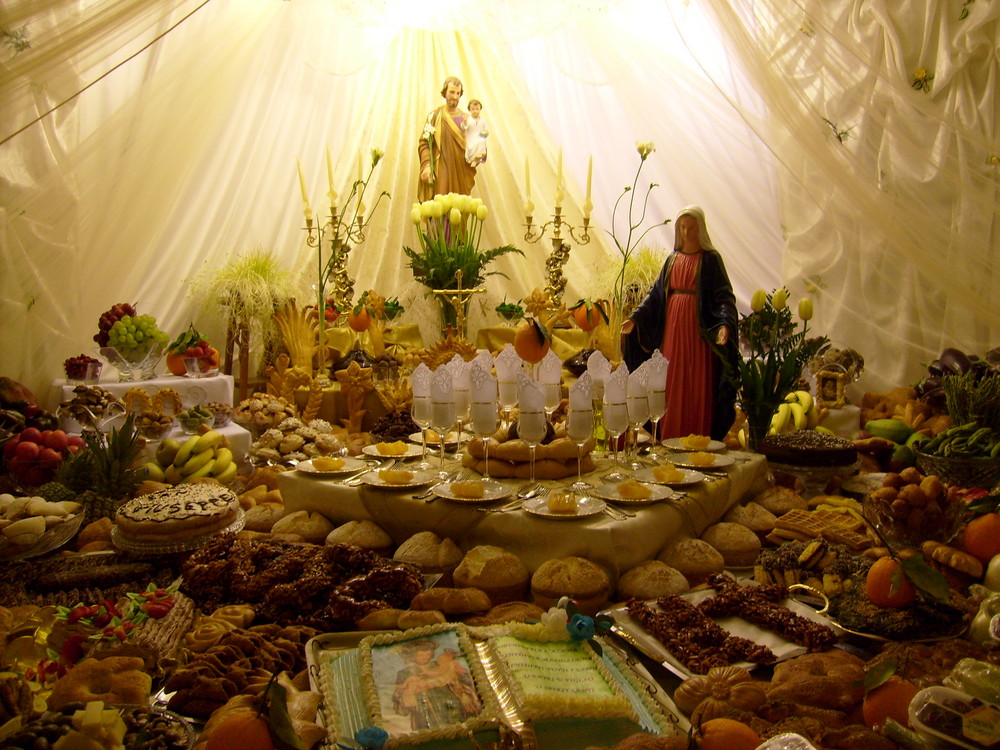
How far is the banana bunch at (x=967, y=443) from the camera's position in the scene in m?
3.47

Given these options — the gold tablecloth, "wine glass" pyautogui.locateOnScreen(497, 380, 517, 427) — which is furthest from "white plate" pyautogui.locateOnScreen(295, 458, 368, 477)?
"wine glass" pyautogui.locateOnScreen(497, 380, 517, 427)

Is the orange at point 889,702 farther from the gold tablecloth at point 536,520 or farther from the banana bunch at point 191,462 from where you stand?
the banana bunch at point 191,462

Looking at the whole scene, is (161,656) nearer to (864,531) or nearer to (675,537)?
(675,537)

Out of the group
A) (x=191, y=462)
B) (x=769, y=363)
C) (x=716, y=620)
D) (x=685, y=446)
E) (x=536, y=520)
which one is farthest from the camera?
(x=769, y=363)

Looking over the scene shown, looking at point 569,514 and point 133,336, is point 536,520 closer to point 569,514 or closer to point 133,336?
point 569,514

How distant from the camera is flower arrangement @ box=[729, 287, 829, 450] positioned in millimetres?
4176

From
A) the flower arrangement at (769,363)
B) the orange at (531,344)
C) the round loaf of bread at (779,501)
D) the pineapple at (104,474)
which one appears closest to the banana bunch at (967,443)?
the round loaf of bread at (779,501)

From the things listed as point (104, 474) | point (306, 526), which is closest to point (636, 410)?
point (306, 526)

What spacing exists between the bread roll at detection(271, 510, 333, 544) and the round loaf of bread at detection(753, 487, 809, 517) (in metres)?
1.92

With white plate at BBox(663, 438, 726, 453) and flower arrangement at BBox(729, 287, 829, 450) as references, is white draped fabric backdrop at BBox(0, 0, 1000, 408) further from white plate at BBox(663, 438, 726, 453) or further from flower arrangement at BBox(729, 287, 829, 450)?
white plate at BBox(663, 438, 726, 453)

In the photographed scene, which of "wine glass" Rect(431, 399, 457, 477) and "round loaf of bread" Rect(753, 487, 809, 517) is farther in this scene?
"round loaf of bread" Rect(753, 487, 809, 517)

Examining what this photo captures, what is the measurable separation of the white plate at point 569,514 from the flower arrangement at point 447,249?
377cm

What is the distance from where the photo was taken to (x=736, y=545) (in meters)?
3.05

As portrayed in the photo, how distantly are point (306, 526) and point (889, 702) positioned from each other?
217 cm
